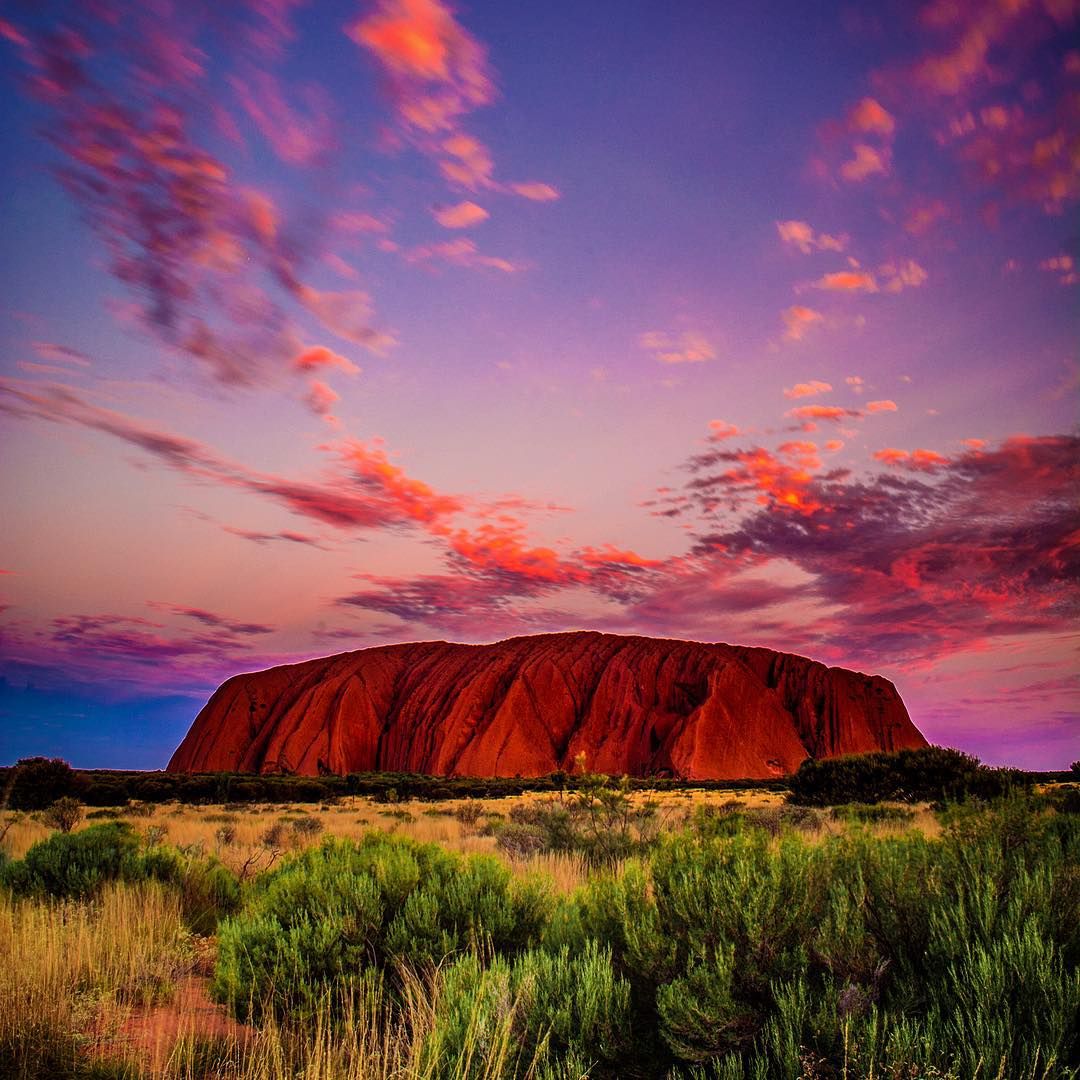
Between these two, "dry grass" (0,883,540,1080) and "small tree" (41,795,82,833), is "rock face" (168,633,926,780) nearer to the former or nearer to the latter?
"small tree" (41,795,82,833)

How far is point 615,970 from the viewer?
421 centimetres

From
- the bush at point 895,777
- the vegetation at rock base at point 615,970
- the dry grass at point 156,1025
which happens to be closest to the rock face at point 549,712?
the bush at point 895,777

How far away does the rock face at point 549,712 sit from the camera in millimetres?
67750

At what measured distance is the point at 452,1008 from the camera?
364 centimetres

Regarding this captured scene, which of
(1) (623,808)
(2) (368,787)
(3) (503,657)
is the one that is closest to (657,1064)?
(1) (623,808)

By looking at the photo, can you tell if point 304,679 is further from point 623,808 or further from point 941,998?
point 941,998

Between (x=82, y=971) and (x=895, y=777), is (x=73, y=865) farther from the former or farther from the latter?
(x=895, y=777)

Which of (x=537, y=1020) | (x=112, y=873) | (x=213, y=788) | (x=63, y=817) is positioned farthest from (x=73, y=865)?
(x=213, y=788)

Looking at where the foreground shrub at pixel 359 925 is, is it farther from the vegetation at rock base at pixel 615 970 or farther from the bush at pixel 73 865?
the bush at pixel 73 865

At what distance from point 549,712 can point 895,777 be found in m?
47.5

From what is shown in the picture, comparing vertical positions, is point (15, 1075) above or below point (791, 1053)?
below

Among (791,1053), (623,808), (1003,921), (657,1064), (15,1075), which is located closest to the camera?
(791,1053)

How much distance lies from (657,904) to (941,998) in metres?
1.61

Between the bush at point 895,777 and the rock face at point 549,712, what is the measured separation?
115ft
